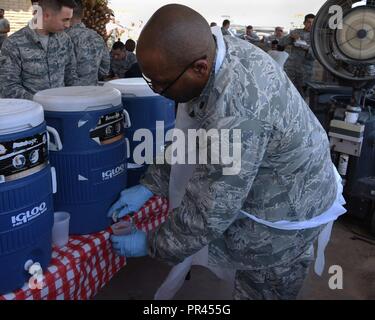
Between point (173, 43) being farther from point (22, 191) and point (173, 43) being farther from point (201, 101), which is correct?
point (22, 191)

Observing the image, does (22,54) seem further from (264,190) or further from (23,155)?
(264,190)

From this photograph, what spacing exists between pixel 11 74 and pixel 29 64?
11 centimetres

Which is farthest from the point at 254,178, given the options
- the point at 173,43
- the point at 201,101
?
the point at 173,43

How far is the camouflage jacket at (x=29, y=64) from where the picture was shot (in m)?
1.94

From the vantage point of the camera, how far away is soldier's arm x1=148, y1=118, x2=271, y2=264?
2.97ft

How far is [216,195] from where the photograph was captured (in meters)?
0.93

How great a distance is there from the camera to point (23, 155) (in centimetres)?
90

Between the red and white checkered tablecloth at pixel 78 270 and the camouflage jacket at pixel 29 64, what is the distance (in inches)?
36.4

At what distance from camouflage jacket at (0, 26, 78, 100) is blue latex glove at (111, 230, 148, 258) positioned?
100 centimetres

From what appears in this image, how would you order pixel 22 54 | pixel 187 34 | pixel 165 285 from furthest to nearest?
pixel 22 54, pixel 165 285, pixel 187 34

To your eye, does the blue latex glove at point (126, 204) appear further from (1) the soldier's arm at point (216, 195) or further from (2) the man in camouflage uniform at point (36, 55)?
(2) the man in camouflage uniform at point (36, 55)

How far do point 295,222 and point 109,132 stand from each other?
1.94 ft
